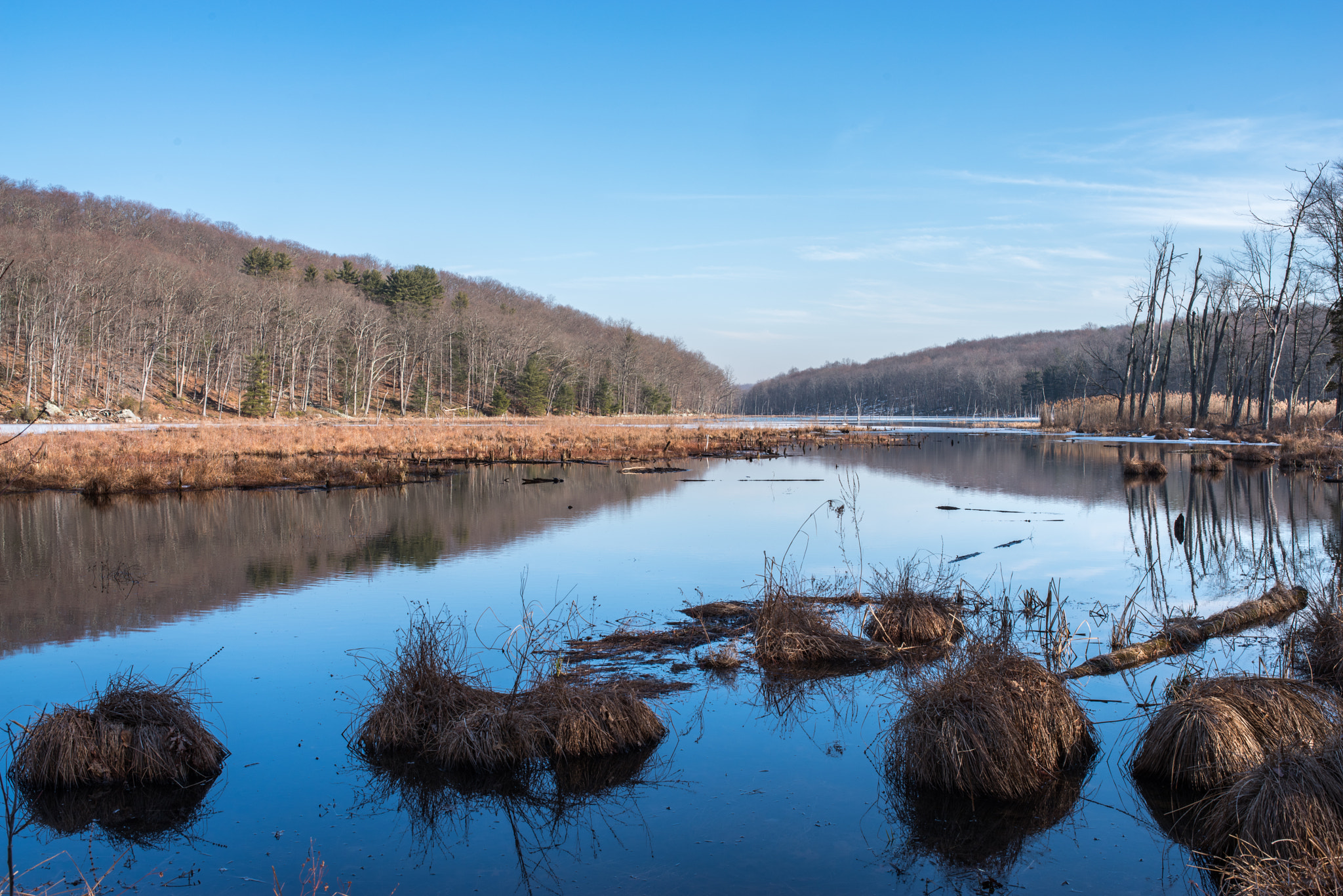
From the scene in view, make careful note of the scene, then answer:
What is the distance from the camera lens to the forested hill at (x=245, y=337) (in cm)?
6688

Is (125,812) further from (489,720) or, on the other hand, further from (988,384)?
(988,384)

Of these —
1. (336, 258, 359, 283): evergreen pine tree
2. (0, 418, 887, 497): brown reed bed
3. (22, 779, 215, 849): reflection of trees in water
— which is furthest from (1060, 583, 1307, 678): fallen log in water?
(336, 258, 359, 283): evergreen pine tree

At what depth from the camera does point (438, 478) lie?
26797 mm

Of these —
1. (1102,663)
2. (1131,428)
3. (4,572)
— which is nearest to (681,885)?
(1102,663)

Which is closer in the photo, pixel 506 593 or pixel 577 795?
pixel 577 795

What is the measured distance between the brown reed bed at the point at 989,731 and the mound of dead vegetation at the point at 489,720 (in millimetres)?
1943

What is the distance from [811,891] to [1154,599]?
8.00 meters

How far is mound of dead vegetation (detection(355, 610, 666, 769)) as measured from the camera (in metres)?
6.14

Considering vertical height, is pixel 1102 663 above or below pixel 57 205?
below

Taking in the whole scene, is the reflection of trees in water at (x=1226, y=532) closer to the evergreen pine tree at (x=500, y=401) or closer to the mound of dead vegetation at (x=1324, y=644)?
the mound of dead vegetation at (x=1324, y=644)

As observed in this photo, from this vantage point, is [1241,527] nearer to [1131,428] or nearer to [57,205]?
[1131,428]

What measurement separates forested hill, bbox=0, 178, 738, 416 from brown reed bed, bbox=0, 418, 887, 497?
24279 mm

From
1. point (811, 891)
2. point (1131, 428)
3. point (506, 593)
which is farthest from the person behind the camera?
point (1131, 428)

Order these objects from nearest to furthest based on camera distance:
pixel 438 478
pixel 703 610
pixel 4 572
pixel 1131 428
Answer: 1. pixel 703 610
2. pixel 4 572
3. pixel 438 478
4. pixel 1131 428
